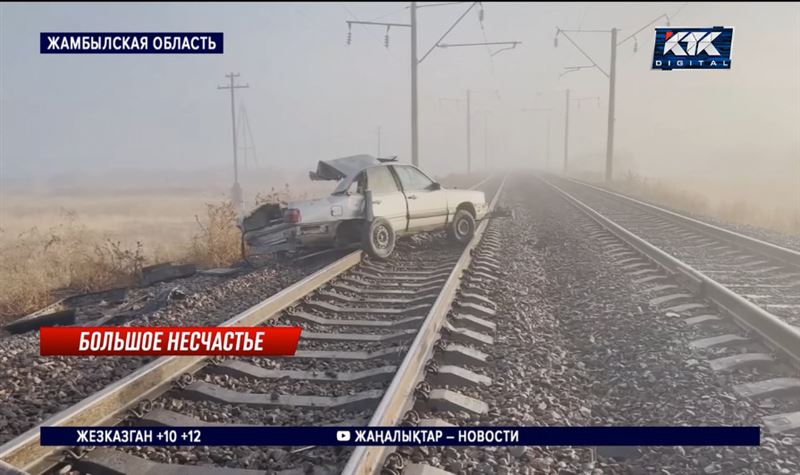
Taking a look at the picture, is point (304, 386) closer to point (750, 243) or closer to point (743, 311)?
point (743, 311)

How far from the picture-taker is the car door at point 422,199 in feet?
37.3

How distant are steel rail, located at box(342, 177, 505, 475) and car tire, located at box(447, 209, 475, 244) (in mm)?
5457

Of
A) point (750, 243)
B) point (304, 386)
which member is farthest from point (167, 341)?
point (750, 243)

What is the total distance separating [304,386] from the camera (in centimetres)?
459

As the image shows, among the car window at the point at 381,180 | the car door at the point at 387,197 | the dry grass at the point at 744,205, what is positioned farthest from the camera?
the dry grass at the point at 744,205

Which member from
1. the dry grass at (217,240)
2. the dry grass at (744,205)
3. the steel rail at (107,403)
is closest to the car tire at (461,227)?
the dry grass at (217,240)

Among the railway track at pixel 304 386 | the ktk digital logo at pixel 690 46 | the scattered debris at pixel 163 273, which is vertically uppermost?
the ktk digital logo at pixel 690 46

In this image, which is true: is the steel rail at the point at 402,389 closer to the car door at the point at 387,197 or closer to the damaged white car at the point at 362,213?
the damaged white car at the point at 362,213

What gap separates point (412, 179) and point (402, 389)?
798cm

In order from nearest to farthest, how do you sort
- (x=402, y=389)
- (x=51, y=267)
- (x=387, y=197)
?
(x=402, y=389)
(x=51, y=267)
(x=387, y=197)

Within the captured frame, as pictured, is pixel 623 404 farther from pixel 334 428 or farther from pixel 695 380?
pixel 334 428

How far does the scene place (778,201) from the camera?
22.4m

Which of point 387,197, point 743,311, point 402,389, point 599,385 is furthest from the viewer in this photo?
point 387,197

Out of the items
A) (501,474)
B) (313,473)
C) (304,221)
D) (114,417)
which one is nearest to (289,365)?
(114,417)
